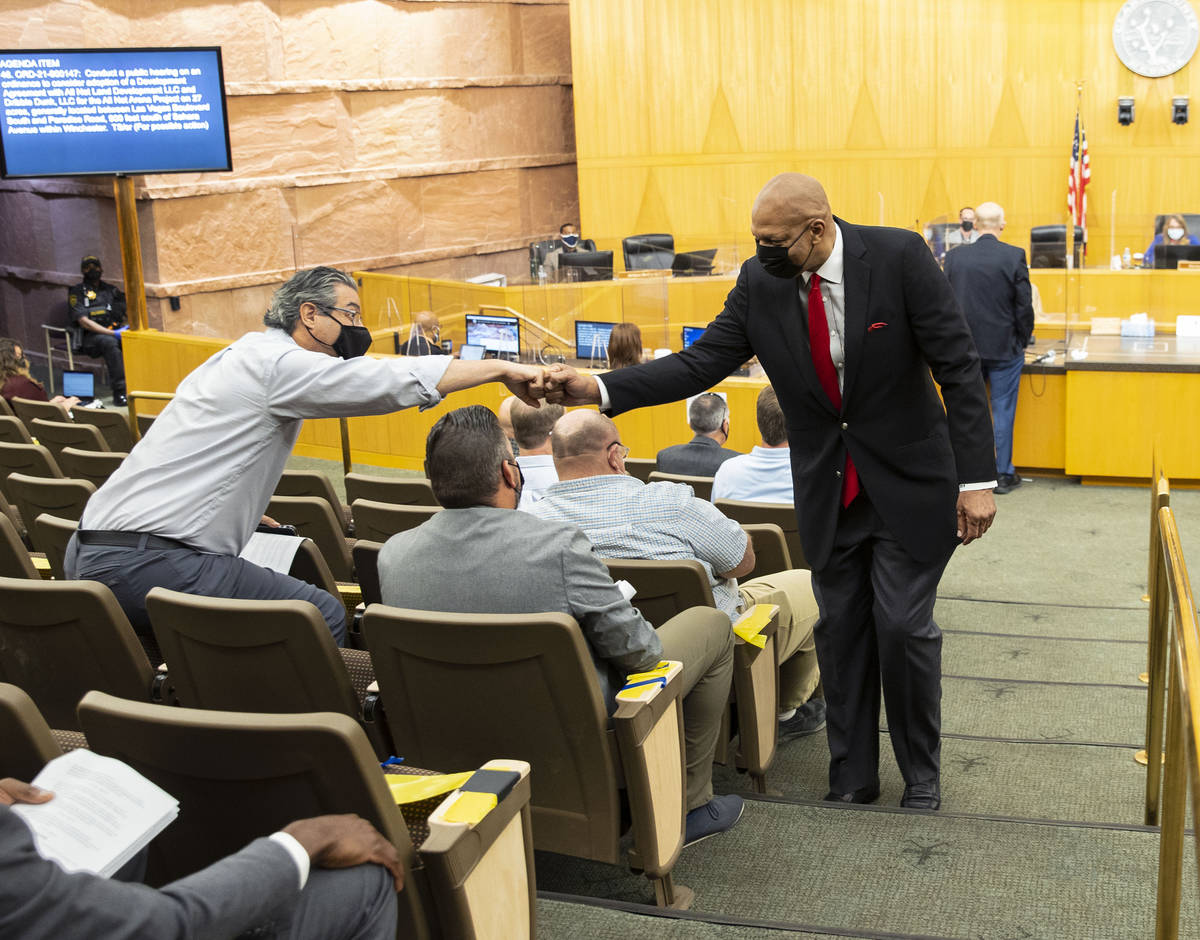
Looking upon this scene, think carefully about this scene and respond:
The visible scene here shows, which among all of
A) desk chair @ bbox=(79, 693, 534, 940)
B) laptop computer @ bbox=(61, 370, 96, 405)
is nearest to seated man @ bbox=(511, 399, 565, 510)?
desk chair @ bbox=(79, 693, 534, 940)

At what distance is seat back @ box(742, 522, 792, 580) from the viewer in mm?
3656

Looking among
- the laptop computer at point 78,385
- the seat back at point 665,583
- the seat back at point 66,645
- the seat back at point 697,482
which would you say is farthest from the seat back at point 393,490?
the laptop computer at point 78,385

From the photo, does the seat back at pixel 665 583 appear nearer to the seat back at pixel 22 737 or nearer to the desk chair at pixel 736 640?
the desk chair at pixel 736 640

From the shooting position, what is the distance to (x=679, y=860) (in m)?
2.67

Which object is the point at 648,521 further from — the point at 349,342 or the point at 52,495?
the point at 52,495

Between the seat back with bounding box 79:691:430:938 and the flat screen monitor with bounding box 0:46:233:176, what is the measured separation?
823 centimetres

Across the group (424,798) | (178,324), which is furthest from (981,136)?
(424,798)

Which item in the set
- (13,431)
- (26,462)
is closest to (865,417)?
(26,462)

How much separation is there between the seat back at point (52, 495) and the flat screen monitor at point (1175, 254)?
7.86 meters

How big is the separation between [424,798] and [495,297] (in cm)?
834

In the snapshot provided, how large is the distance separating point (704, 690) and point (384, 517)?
4.43 ft

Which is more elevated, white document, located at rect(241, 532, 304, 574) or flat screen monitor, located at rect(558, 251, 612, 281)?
flat screen monitor, located at rect(558, 251, 612, 281)

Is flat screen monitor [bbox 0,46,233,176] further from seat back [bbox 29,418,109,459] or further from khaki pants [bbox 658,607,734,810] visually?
khaki pants [bbox 658,607,734,810]

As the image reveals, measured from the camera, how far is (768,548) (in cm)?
371
